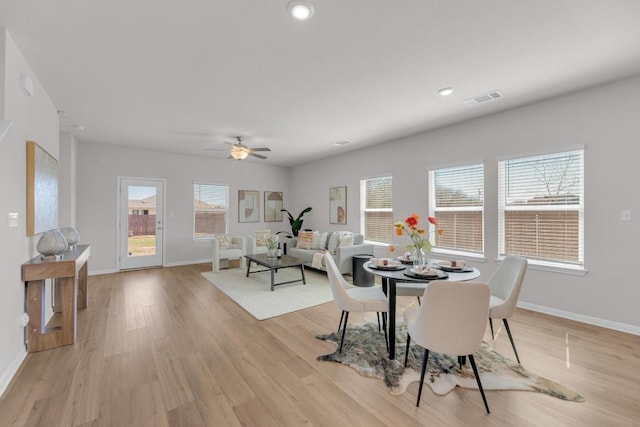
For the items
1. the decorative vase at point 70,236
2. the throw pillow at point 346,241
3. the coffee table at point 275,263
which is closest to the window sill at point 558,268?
the throw pillow at point 346,241

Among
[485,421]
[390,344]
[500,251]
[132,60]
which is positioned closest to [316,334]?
[390,344]

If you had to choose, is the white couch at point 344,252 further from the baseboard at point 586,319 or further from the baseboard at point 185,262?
the baseboard at point 586,319

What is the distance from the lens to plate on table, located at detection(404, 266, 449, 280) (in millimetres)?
2311

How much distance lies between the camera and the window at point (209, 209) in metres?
6.93

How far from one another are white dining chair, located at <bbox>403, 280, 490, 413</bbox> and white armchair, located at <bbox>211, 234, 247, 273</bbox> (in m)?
4.86

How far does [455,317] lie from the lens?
182cm

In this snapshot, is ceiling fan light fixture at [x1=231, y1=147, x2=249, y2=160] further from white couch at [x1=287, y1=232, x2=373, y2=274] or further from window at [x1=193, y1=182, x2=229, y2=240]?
window at [x1=193, y1=182, x2=229, y2=240]

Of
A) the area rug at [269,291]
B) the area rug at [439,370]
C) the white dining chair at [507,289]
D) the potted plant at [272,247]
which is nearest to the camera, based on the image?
the area rug at [439,370]

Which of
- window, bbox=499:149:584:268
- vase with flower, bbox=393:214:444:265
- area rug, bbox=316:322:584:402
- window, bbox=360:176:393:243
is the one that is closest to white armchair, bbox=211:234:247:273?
window, bbox=360:176:393:243

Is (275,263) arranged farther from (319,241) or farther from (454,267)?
(454,267)

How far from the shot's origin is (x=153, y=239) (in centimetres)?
632

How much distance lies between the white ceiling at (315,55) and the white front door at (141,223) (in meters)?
2.24

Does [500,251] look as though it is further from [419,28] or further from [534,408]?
[419,28]

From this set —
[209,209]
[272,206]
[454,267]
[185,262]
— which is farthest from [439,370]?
[272,206]
